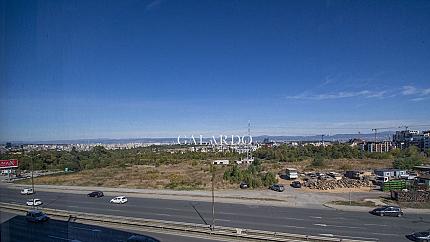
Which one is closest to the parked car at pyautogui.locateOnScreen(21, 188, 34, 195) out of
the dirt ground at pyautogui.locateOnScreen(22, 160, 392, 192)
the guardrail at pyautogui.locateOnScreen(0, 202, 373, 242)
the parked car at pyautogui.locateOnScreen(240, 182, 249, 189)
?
the guardrail at pyautogui.locateOnScreen(0, 202, 373, 242)

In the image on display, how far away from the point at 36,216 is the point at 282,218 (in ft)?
17.6

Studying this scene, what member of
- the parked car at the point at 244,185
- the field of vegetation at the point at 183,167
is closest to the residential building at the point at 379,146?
the field of vegetation at the point at 183,167

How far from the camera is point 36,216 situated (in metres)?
2.48

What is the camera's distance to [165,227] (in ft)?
17.8

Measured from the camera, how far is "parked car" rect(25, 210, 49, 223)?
236 cm

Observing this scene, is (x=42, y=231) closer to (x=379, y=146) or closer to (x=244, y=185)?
(x=244, y=185)

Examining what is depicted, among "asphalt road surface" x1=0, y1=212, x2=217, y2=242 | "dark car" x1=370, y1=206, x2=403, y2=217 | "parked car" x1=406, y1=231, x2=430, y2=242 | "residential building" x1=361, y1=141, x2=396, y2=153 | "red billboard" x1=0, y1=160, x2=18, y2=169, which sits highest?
"red billboard" x1=0, y1=160, x2=18, y2=169

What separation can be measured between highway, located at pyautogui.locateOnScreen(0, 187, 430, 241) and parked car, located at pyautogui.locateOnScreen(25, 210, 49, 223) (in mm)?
2026

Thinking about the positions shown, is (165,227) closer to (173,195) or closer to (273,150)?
(173,195)

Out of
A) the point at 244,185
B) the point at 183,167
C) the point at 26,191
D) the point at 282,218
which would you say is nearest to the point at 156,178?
the point at 183,167

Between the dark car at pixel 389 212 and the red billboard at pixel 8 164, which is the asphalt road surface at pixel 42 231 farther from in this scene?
the dark car at pixel 389 212

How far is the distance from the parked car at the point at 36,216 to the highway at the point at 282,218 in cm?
203

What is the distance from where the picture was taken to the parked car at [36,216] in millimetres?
2364

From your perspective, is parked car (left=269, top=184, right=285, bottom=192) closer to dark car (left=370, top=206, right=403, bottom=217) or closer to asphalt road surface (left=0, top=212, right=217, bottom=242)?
dark car (left=370, top=206, right=403, bottom=217)
